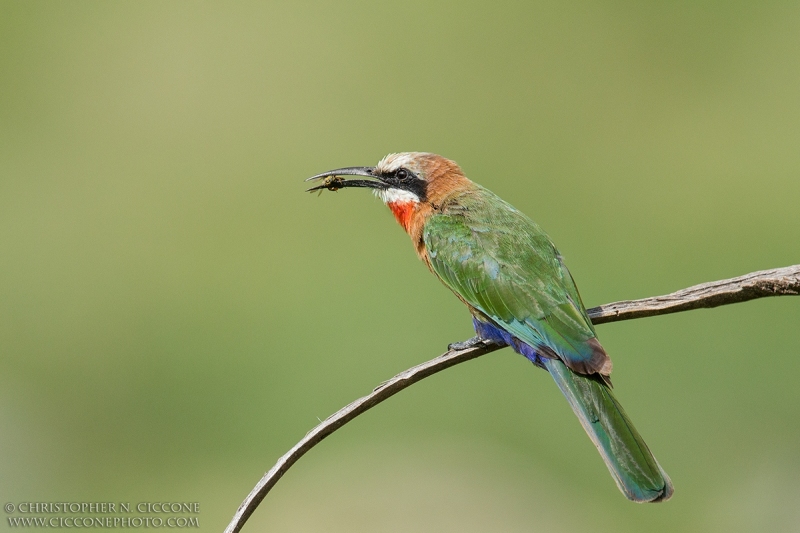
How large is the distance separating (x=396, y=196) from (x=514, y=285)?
608mm

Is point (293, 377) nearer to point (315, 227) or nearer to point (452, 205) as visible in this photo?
point (315, 227)

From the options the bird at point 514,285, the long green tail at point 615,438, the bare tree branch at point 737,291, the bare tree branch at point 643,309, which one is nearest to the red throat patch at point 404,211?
the bird at point 514,285

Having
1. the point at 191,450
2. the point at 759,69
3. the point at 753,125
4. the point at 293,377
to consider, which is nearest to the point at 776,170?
the point at 753,125

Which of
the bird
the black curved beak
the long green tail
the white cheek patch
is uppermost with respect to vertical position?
the black curved beak

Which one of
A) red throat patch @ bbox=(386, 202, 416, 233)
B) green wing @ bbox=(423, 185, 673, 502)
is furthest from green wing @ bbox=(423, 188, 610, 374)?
red throat patch @ bbox=(386, 202, 416, 233)

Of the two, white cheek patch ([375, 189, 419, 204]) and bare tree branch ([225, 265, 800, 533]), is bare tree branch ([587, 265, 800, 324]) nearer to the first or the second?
bare tree branch ([225, 265, 800, 533])

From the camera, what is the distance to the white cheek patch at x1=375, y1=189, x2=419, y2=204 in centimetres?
292

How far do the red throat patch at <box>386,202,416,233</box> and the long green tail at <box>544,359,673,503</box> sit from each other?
749 mm

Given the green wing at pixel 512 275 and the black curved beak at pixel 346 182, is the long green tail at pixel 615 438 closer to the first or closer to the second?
the green wing at pixel 512 275

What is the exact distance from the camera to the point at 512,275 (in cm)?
253

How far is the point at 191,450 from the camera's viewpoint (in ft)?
15.0

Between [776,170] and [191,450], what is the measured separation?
13.8ft

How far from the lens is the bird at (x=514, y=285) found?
218 cm

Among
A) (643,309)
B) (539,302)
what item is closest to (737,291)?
(643,309)
